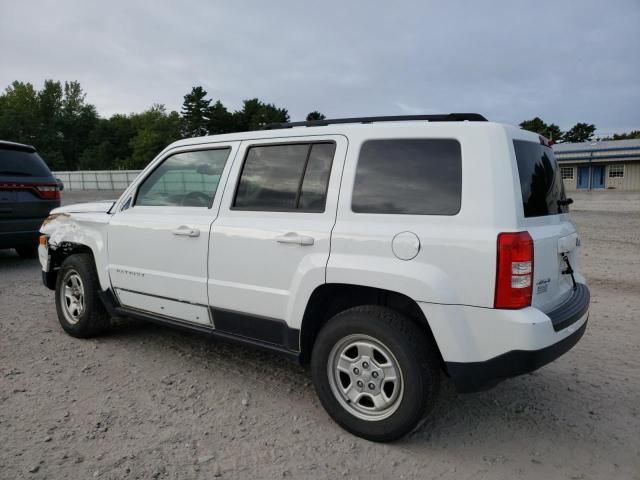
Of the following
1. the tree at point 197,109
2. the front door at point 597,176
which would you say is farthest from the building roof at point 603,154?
the tree at point 197,109

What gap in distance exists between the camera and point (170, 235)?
3.86 metres

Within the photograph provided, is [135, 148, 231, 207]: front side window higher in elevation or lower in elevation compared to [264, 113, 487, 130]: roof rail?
lower

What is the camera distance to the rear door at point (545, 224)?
2.75 m

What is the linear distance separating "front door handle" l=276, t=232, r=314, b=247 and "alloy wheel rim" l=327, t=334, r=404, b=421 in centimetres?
63

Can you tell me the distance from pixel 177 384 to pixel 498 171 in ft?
8.90

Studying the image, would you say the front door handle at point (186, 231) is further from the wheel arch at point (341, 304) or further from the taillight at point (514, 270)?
the taillight at point (514, 270)

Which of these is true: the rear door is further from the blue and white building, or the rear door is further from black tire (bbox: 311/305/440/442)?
the blue and white building

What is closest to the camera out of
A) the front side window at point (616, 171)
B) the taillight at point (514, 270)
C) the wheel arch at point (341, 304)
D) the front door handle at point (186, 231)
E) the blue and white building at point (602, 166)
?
the taillight at point (514, 270)

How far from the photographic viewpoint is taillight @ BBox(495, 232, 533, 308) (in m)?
2.57

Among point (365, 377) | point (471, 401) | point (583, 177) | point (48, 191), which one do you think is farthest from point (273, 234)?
point (583, 177)

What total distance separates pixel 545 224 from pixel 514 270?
549 mm

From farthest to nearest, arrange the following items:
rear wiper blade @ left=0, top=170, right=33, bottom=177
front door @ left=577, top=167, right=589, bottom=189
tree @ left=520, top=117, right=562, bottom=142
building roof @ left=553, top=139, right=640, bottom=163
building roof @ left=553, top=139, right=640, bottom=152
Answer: tree @ left=520, top=117, right=562, bottom=142 < front door @ left=577, top=167, right=589, bottom=189 < building roof @ left=553, top=139, right=640, bottom=152 < building roof @ left=553, top=139, right=640, bottom=163 < rear wiper blade @ left=0, top=170, right=33, bottom=177

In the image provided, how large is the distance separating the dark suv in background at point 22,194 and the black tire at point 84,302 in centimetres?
354

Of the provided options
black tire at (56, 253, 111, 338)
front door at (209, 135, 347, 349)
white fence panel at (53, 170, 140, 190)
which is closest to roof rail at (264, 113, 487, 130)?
front door at (209, 135, 347, 349)
